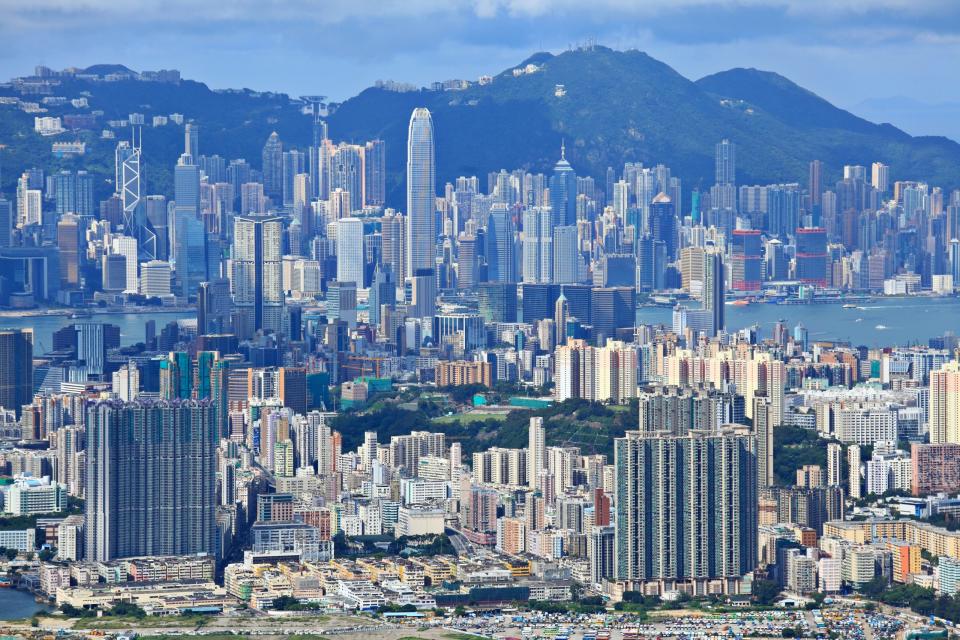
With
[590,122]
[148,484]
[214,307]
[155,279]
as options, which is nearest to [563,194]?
[590,122]

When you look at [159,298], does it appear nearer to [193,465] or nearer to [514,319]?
[514,319]

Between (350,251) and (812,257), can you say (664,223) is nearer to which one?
(812,257)

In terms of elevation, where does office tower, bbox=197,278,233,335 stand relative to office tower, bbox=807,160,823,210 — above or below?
below

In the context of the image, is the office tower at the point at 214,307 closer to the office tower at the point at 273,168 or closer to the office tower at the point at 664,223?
the office tower at the point at 664,223

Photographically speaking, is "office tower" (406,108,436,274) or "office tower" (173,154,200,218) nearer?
"office tower" (406,108,436,274)

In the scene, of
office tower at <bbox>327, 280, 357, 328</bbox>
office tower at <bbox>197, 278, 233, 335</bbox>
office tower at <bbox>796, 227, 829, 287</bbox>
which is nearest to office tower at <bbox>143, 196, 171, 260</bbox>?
office tower at <bbox>327, 280, 357, 328</bbox>

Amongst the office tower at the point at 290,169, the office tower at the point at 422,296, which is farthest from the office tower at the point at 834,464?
the office tower at the point at 290,169

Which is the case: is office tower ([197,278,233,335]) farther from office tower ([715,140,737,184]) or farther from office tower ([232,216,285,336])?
office tower ([715,140,737,184])
